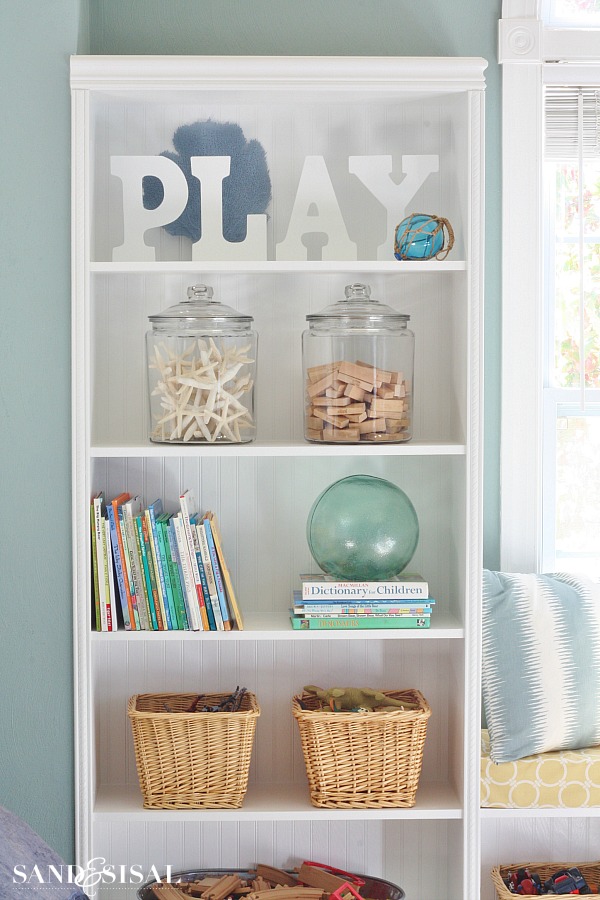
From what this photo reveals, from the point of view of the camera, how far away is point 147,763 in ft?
6.16

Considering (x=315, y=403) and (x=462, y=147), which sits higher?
(x=462, y=147)

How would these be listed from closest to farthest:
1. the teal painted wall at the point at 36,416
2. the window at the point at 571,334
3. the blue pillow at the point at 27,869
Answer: the blue pillow at the point at 27,869
the teal painted wall at the point at 36,416
the window at the point at 571,334

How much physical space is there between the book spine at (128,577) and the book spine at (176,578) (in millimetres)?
85

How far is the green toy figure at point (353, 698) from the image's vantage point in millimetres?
1964

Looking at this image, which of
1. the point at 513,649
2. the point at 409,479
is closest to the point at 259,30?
the point at 409,479

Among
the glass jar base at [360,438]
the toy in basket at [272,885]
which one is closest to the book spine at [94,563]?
the glass jar base at [360,438]

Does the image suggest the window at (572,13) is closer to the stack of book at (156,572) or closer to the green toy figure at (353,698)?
the stack of book at (156,572)

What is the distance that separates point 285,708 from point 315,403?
0.75 metres

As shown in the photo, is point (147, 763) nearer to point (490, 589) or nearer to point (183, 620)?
point (183, 620)

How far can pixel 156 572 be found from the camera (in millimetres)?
1868

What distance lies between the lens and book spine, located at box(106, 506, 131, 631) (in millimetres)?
1865

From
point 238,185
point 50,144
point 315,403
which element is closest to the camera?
point 50,144

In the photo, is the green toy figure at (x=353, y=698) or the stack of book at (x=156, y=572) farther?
the green toy figure at (x=353, y=698)

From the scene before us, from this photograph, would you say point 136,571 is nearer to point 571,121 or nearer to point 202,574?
point 202,574
